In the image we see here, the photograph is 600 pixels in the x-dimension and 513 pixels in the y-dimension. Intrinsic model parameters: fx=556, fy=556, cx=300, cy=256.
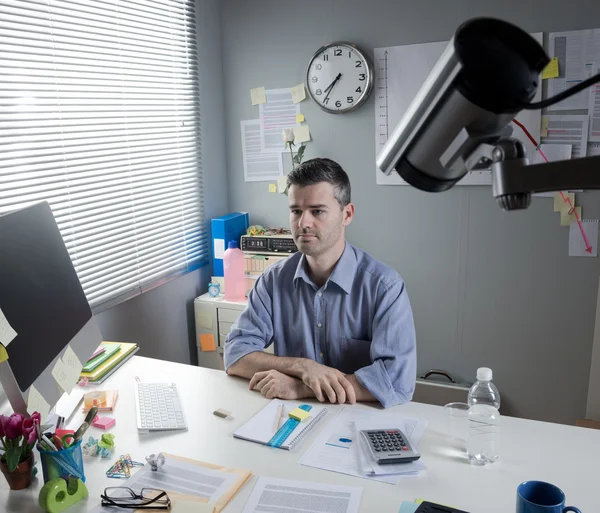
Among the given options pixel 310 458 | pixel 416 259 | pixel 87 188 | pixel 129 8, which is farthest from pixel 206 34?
pixel 310 458

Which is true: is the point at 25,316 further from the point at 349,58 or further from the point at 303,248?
the point at 349,58

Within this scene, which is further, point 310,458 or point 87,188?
point 87,188

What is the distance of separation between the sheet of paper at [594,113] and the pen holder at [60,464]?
241 centimetres

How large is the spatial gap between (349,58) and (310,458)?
2.12 metres

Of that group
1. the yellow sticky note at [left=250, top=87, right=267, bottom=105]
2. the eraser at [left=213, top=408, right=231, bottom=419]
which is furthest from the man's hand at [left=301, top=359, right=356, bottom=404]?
the yellow sticky note at [left=250, top=87, right=267, bottom=105]

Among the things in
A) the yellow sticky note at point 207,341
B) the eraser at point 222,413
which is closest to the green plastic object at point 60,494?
the eraser at point 222,413

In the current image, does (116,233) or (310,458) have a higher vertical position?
(116,233)

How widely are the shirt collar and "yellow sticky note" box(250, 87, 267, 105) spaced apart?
1474 millimetres

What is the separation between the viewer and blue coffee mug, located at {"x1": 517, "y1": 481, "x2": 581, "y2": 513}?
3.09 ft

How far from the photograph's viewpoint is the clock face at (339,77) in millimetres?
2805

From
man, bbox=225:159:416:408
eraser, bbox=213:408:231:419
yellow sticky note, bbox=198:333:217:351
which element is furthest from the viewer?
yellow sticky note, bbox=198:333:217:351

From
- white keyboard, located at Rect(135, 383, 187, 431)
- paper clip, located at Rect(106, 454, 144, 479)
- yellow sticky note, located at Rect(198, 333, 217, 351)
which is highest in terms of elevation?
white keyboard, located at Rect(135, 383, 187, 431)

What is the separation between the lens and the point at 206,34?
3070mm

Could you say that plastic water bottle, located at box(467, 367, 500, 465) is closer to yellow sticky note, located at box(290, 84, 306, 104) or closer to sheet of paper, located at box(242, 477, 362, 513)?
sheet of paper, located at box(242, 477, 362, 513)
